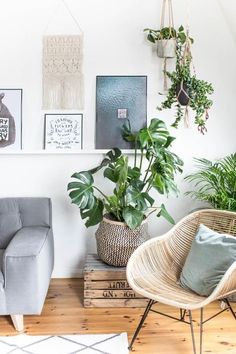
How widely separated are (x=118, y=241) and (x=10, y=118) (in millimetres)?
1219

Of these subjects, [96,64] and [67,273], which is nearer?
[96,64]

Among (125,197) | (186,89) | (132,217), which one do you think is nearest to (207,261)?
(132,217)

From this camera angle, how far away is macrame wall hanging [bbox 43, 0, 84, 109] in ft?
11.1

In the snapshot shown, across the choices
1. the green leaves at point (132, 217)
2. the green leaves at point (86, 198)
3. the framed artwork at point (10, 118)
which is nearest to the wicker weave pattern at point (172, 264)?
the green leaves at point (132, 217)

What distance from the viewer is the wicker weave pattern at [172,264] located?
2414 millimetres

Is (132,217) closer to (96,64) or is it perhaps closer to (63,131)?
(63,131)

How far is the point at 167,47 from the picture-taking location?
3.23 metres

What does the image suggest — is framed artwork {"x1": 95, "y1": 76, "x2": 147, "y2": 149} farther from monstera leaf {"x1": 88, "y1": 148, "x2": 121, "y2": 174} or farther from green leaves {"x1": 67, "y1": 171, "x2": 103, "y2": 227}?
green leaves {"x1": 67, "y1": 171, "x2": 103, "y2": 227}

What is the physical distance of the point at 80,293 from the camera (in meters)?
3.35

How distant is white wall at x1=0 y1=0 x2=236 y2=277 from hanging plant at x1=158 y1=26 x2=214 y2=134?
219 millimetres

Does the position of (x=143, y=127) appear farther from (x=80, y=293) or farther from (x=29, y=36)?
(x=80, y=293)

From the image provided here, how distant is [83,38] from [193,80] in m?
0.89

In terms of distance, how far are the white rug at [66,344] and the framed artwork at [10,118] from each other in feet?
4.57

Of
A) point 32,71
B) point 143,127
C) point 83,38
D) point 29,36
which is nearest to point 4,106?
point 32,71
